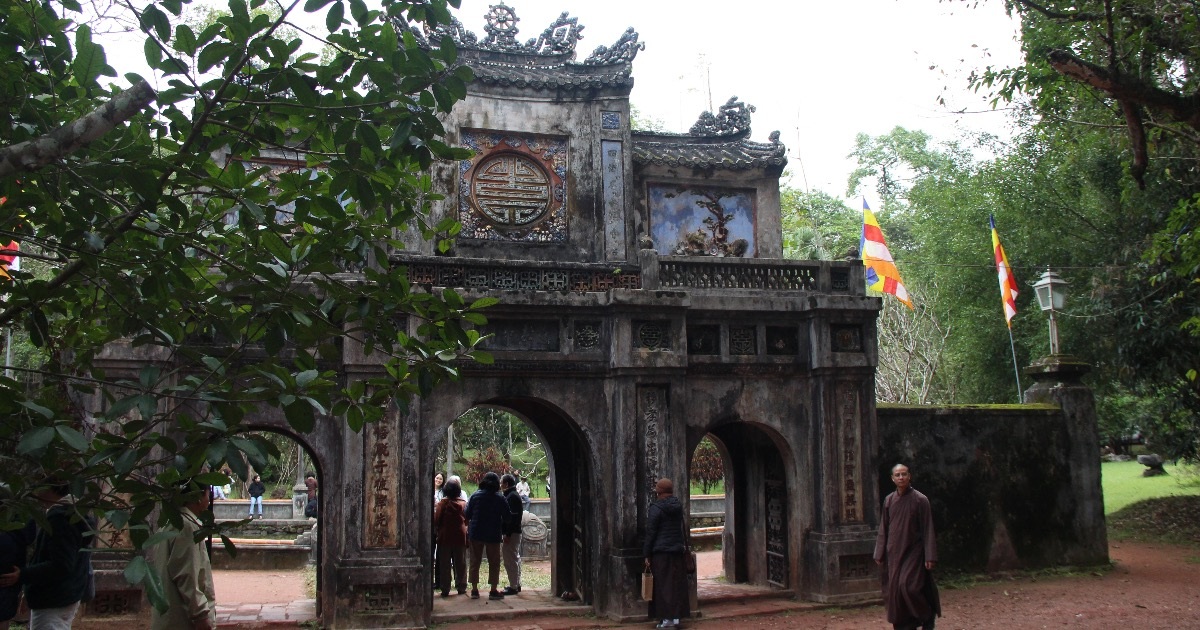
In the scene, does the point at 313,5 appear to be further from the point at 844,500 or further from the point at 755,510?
the point at 755,510

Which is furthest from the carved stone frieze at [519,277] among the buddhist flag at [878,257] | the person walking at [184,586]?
the buddhist flag at [878,257]

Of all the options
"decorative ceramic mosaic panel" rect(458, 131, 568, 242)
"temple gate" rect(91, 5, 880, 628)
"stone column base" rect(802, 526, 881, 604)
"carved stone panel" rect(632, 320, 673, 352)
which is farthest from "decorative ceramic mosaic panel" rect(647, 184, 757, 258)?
"stone column base" rect(802, 526, 881, 604)

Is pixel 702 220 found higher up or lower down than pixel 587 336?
higher up

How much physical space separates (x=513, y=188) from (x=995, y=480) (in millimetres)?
8144

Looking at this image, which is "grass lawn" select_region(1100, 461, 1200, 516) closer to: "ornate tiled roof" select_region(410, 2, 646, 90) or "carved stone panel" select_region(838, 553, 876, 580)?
"carved stone panel" select_region(838, 553, 876, 580)

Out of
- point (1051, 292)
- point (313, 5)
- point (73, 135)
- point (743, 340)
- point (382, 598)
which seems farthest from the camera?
point (1051, 292)

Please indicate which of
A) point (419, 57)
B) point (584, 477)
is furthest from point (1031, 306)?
point (419, 57)

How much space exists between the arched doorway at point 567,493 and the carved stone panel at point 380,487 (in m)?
0.59

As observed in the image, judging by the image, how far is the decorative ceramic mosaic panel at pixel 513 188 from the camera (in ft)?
42.3

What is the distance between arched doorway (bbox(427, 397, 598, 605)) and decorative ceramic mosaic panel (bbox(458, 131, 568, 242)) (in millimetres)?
2353

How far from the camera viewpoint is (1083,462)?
14.5 m

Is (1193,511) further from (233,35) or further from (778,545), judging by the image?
(233,35)

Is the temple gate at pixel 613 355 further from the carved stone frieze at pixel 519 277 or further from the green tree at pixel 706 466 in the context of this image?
the green tree at pixel 706 466

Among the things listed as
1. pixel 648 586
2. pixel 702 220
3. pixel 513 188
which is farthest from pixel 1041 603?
pixel 513 188
